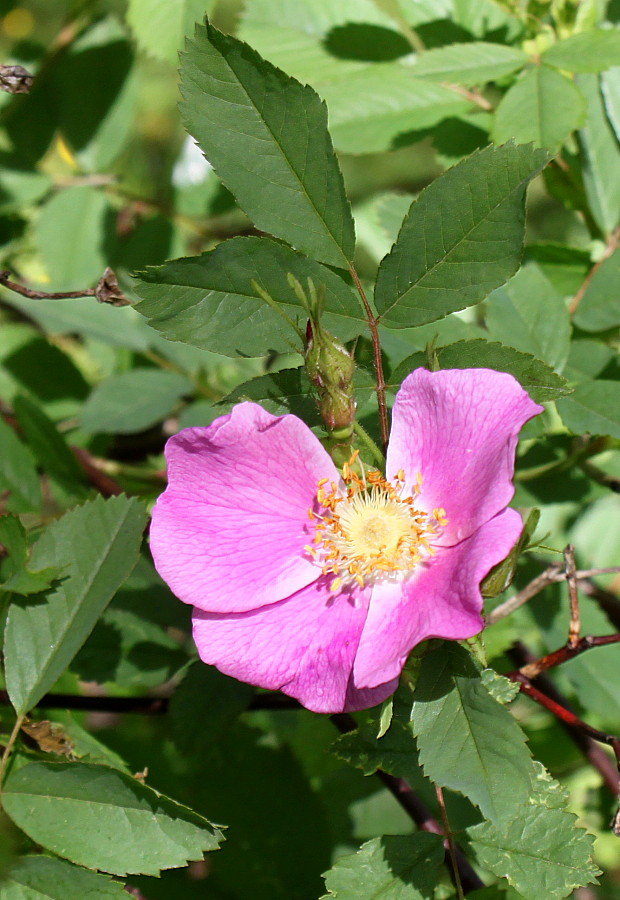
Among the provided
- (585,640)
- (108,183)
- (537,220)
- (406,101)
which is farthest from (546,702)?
(537,220)

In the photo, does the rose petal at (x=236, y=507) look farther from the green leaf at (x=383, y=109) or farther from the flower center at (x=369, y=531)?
A: the green leaf at (x=383, y=109)

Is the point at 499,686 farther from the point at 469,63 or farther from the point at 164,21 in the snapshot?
the point at 164,21

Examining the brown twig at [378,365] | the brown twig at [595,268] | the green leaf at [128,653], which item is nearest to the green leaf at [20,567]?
the green leaf at [128,653]

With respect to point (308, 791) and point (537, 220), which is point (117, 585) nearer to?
point (308, 791)

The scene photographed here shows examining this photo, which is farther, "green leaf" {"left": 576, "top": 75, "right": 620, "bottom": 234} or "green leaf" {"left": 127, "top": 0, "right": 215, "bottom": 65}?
"green leaf" {"left": 127, "top": 0, "right": 215, "bottom": 65}

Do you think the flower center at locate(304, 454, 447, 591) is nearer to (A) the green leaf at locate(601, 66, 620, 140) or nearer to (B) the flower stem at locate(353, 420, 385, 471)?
(B) the flower stem at locate(353, 420, 385, 471)

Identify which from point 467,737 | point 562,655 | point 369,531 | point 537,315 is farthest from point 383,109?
point 467,737

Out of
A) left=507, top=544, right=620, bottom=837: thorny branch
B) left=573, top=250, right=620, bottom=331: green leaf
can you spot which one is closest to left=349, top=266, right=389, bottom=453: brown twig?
left=507, top=544, right=620, bottom=837: thorny branch
